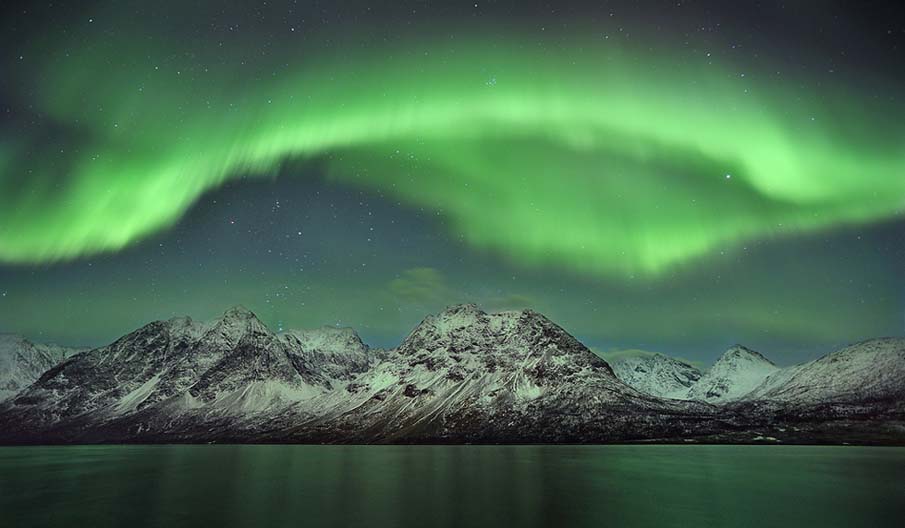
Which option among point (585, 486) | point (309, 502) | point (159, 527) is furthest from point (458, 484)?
point (159, 527)

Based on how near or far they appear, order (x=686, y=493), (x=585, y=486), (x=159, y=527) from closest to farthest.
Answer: (x=159, y=527) < (x=686, y=493) < (x=585, y=486)

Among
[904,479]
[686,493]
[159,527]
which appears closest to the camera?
[159,527]

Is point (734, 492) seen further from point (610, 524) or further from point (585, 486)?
point (610, 524)

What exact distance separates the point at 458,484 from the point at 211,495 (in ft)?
122

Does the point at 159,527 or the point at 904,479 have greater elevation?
the point at 159,527

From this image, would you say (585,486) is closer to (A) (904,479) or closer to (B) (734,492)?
(B) (734,492)

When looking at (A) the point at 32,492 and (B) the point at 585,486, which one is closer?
(A) the point at 32,492

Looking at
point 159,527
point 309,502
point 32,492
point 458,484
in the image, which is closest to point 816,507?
point 458,484

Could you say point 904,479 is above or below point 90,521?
below

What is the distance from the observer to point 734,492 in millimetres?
90500

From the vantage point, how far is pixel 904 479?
10875cm

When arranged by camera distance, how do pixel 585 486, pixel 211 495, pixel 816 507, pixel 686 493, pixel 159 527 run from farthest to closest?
pixel 585 486
pixel 686 493
pixel 211 495
pixel 816 507
pixel 159 527

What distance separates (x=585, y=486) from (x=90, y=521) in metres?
67.2

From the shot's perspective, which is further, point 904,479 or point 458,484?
point 904,479
